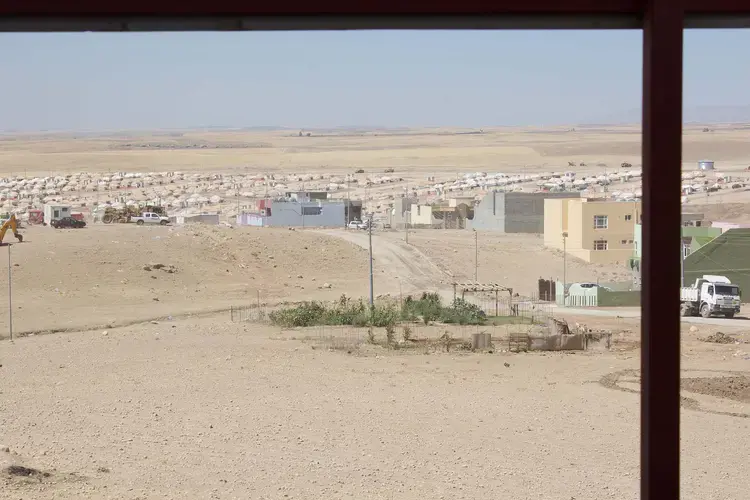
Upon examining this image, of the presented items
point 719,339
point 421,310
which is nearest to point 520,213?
point 421,310

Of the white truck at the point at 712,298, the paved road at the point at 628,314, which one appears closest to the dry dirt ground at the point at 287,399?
the paved road at the point at 628,314

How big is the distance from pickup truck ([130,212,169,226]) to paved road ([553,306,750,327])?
19.5 m

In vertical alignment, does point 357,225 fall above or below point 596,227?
above

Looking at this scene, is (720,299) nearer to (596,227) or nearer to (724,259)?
(724,259)

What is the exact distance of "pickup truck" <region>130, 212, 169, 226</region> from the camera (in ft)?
127

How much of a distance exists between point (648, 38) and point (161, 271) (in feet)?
92.8

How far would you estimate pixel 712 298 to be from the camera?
72.2 feet

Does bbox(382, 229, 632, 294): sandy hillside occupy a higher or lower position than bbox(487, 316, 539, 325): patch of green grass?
higher

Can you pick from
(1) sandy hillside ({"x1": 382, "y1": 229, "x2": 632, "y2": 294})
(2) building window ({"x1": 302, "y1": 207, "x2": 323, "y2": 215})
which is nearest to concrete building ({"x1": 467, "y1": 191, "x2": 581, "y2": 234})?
(1) sandy hillside ({"x1": 382, "y1": 229, "x2": 632, "y2": 294})

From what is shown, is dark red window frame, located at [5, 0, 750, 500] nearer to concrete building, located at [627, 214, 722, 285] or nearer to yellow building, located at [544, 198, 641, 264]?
concrete building, located at [627, 214, 722, 285]

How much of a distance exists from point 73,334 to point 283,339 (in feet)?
15.6

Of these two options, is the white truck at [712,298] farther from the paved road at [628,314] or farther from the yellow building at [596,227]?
the yellow building at [596,227]

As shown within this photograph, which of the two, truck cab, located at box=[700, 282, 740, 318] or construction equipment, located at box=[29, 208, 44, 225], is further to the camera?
construction equipment, located at box=[29, 208, 44, 225]

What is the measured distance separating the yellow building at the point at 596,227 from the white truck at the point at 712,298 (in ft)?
27.1
